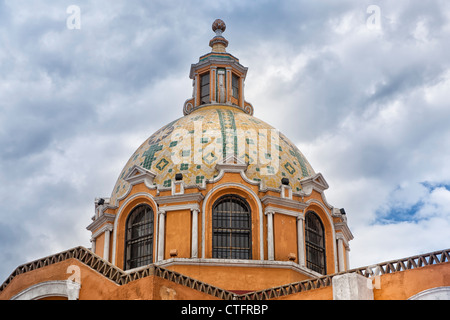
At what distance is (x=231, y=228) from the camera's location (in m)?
29.9

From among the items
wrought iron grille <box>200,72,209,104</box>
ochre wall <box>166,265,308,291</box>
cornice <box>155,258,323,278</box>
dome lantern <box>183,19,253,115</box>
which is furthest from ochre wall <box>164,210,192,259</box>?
wrought iron grille <box>200,72,209,104</box>

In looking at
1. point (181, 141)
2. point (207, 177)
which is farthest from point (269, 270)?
point (181, 141)

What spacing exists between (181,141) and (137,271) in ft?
35.5

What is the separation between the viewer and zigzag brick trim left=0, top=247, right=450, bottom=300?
21781mm

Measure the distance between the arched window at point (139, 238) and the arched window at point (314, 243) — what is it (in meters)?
6.07

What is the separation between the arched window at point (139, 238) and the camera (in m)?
30.3

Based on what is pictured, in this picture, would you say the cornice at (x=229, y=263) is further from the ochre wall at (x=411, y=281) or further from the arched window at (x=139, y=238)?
the ochre wall at (x=411, y=281)

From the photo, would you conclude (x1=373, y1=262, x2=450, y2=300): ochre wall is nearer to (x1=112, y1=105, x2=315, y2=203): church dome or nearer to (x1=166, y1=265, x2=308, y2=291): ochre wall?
(x1=166, y1=265, x2=308, y2=291): ochre wall

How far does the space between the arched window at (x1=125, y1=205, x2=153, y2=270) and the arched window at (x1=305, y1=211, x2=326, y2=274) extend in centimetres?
607

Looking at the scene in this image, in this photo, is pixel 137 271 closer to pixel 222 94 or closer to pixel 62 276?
pixel 62 276

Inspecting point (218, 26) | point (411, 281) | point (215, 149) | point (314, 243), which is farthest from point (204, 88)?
point (411, 281)

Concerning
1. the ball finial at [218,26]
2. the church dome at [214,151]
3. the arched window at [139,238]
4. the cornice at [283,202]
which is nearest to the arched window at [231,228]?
the cornice at [283,202]

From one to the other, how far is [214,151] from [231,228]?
3.51 m

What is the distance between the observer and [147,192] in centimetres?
3105
